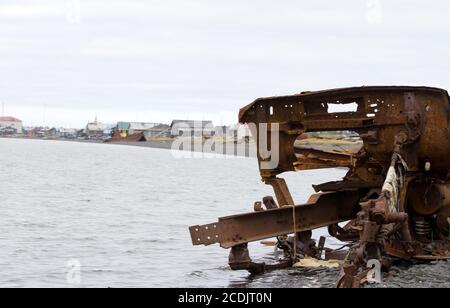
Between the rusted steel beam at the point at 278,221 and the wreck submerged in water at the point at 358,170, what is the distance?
2cm

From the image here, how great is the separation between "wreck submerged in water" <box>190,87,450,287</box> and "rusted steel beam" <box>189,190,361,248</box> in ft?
0.05

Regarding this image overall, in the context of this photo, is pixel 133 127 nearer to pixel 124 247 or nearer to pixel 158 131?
pixel 158 131

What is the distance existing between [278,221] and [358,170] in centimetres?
176

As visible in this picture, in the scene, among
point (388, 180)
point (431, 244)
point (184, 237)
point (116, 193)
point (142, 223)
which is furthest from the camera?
point (116, 193)

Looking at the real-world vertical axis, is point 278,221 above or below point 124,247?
above

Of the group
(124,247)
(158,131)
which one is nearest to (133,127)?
(158,131)

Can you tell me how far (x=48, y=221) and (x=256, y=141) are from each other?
36.0ft

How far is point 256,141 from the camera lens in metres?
12.6

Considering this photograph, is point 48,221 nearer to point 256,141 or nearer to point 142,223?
point 142,223

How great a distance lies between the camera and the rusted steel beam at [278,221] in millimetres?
11602

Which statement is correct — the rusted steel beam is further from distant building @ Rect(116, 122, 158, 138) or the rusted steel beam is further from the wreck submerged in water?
distant building @ Rect(116, 122, 158, 138)

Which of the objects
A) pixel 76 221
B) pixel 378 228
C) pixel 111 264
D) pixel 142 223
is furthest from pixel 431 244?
pixel 76 221

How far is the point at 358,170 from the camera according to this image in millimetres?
12836

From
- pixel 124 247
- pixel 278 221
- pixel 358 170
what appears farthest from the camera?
pixel 124 247
